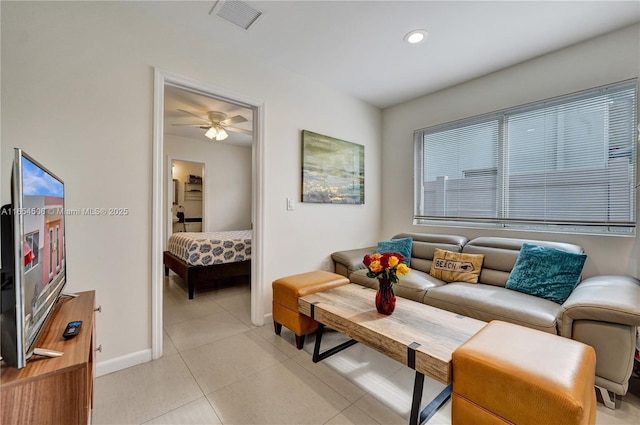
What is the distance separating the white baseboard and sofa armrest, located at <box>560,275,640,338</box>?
9.60ft

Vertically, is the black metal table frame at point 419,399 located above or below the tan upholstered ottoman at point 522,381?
below

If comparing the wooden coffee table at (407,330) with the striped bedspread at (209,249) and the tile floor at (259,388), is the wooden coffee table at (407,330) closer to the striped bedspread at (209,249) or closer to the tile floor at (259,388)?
the tile floor at (259,388)

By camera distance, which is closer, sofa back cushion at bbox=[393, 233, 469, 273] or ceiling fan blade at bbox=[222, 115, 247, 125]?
sofa back cushion at bbox=[393, 233, 469, 273]

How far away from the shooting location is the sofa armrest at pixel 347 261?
3.15 m

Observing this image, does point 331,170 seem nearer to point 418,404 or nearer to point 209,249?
point 209,249

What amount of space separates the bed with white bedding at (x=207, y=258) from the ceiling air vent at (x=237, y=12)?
8.61ft

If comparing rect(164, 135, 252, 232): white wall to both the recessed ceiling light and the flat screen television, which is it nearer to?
the recessed ceiling light

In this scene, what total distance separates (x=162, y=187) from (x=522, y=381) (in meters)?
2.45

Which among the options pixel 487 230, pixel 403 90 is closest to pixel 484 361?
pixel 487 230

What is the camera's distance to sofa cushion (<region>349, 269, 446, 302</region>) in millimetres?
2494

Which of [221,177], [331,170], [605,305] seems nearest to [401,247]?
[331,170]

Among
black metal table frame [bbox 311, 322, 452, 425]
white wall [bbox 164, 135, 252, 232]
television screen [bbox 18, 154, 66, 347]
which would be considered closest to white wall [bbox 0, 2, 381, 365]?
television screen [bbox 18, 154, 66, 347]

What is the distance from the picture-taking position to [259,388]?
1.78m

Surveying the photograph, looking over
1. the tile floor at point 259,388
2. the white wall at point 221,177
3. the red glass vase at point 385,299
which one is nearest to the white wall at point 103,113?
the tile floor at point 259,388
